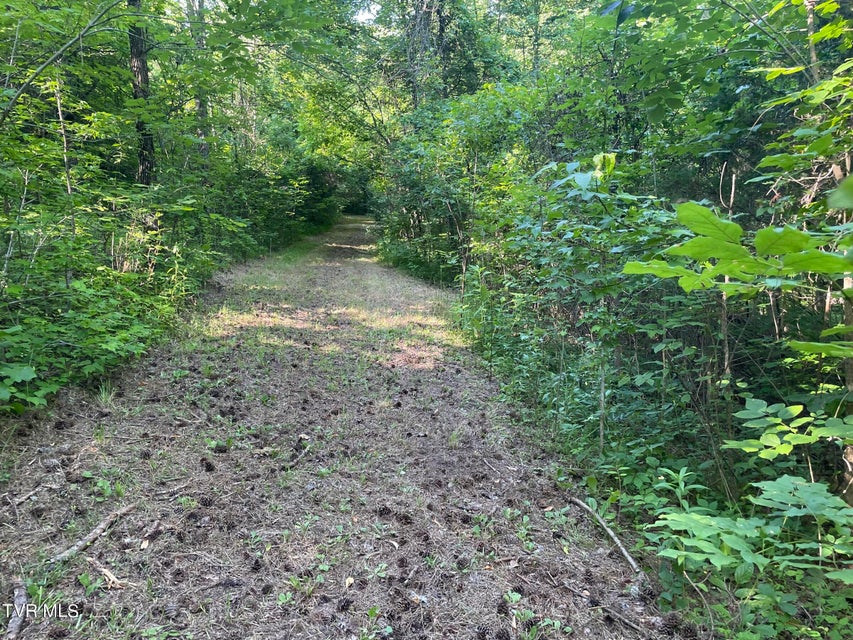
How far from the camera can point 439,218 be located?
1108cm

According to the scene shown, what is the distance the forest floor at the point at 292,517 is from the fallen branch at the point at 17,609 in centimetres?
2

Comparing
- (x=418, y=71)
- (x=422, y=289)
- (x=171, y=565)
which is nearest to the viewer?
(x=171, y=565)

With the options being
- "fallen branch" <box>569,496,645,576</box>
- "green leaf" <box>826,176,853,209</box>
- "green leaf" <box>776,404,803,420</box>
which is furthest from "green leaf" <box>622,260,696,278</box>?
"fallen branch" <box>569,496,645,576</box>

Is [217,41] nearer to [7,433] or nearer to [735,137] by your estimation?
[7,433]

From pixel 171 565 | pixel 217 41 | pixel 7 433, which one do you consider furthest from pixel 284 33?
pixel 171 565

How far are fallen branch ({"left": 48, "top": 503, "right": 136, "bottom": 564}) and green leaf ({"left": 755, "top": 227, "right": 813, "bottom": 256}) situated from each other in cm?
309

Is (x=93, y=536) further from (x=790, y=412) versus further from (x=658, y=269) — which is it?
(x=790, y=412)

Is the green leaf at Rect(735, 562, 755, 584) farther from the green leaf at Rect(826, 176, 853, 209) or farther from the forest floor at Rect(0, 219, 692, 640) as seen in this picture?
the green leaf at Rect(826, 176, 853, 209)

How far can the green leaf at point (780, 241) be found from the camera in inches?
37.6

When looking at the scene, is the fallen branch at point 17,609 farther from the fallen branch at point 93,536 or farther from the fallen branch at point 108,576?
the fallen branch at point 108,576

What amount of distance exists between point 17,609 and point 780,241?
306 cm

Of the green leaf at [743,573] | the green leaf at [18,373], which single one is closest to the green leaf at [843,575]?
the green leaf at [743,573]

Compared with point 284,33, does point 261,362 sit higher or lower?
lower

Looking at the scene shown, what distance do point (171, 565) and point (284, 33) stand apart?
4021mm
